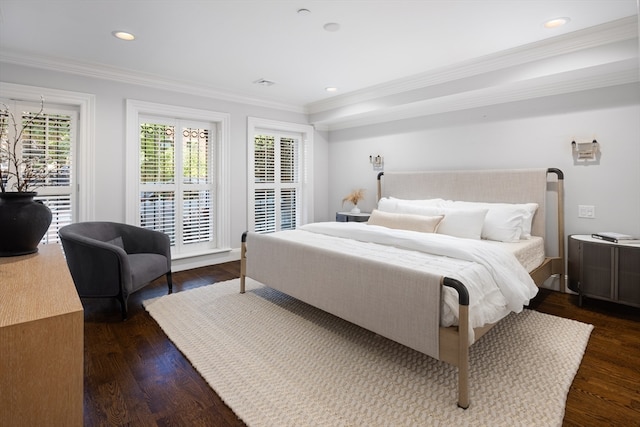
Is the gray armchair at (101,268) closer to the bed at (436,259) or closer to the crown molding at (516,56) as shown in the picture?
the bed at (436,259)

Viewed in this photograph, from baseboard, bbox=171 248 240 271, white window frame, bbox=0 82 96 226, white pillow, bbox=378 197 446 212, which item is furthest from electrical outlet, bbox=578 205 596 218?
white window frame, bbox=0 82 96 226

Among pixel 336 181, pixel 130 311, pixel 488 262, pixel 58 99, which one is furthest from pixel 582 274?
pixel 58 99

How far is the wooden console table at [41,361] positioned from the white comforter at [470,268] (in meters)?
1.67

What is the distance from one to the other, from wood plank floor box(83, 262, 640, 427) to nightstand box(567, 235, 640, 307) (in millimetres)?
196

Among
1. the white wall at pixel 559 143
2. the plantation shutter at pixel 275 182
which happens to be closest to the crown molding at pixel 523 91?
the white wall at pixel 559 143

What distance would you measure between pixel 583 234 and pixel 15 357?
4.32 meters

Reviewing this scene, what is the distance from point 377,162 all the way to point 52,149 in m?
4.06

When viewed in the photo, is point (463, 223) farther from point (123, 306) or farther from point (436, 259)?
point (123, 306)

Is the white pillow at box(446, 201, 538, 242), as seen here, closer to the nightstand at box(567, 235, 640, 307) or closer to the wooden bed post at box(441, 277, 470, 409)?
the nightstand at box(567, 235, 640, 307)

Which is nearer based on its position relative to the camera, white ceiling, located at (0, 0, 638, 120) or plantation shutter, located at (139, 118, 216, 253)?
white ceiling, located at (0, 0, 638, 120)

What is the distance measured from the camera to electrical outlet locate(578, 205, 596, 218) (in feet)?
11.2

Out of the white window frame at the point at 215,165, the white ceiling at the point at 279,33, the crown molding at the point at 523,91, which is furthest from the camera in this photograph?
the white window frame at the point at 215,165

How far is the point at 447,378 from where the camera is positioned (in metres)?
2.09

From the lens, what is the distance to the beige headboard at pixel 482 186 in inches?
143
